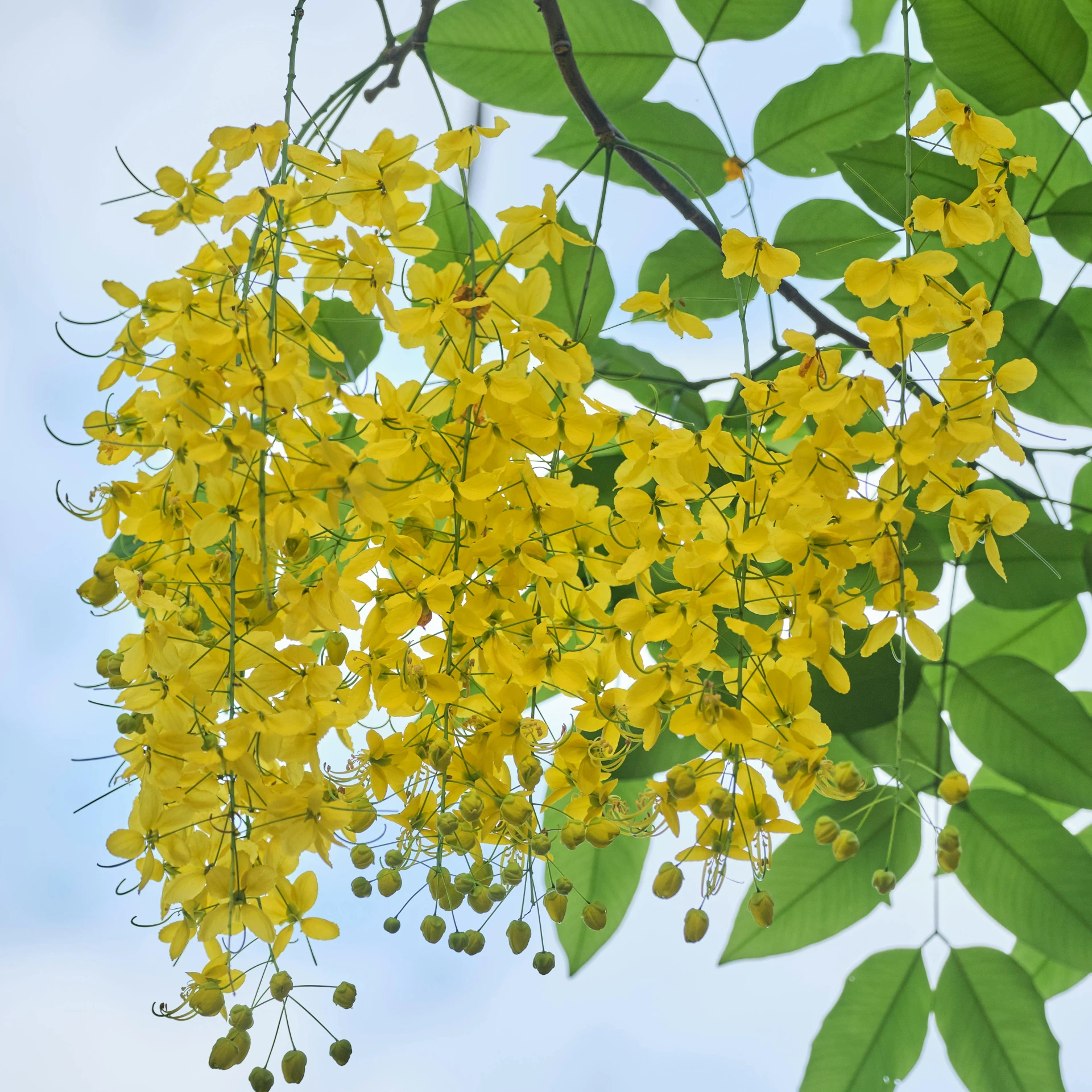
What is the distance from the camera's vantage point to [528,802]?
0.39 m

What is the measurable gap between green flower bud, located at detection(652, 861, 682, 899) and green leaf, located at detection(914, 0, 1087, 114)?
17.8 inches

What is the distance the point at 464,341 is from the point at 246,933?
0.27 meters

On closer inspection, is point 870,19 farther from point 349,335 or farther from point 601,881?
point 601,881

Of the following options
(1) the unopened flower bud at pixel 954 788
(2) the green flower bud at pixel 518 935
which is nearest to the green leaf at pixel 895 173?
(1) the unopened flower bud at pixel 954 788

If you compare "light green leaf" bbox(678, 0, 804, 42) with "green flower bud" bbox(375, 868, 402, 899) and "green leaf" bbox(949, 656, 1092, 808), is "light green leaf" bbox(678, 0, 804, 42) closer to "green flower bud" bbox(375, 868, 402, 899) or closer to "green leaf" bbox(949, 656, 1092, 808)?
"green leaf" bbox(949, 656, 1092, 808)

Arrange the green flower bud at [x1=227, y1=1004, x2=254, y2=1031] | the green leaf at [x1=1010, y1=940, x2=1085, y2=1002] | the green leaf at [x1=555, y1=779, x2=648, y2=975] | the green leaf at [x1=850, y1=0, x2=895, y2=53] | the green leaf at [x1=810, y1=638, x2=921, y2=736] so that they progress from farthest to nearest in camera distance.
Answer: the green leaf at [x1=850, y1=0, x2=895, y2=53], the green leaf at [x1=1010, y1=940, x2=1085, y2=1002], the green leaf at [x1=555, y1=779, x2=648, y2=975], the green leaf at [x1=810, y1=638, x2=921, y2=736], the green flower bud at [x1=227, y1=1004, x2=254, y2=1031]

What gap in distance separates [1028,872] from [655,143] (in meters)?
0.49

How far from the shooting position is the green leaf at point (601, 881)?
598mm

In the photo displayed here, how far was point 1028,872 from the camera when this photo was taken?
56 cm

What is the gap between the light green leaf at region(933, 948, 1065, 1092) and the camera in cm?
57

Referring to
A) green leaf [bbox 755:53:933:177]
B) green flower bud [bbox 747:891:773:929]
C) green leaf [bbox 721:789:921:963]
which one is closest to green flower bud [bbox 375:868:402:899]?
green flower bud [bbox 747:891:773:929]

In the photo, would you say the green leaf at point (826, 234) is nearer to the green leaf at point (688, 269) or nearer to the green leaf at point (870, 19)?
the green leaf at point (688, 269)

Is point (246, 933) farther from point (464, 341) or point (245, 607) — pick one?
point (464, 341)

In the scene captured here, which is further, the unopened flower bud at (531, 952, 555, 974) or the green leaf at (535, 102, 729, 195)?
the green leaf at (535, 102, 729, 195)
